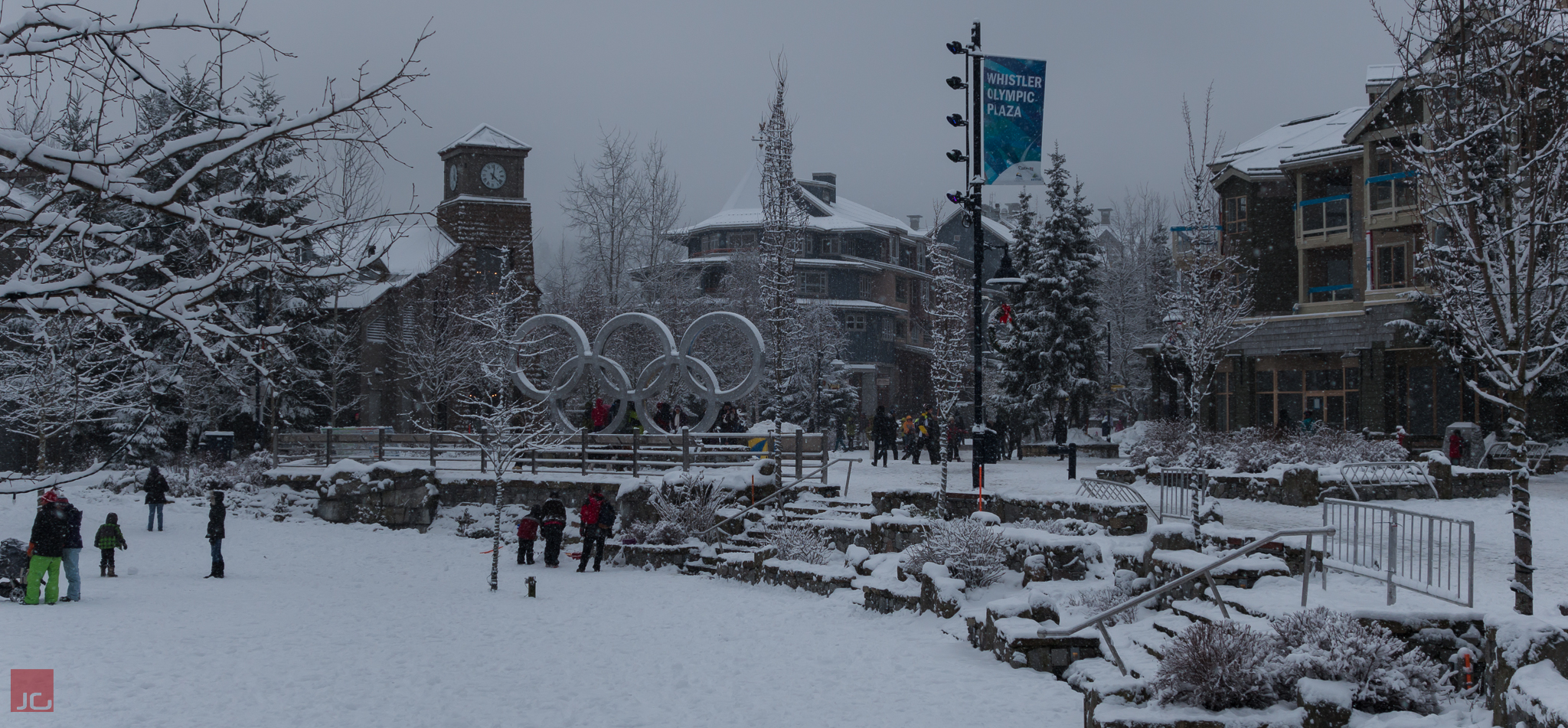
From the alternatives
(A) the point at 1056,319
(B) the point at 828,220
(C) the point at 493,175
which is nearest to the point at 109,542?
(A) the point at 1056,319

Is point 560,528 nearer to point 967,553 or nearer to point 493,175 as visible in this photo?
point 967,553

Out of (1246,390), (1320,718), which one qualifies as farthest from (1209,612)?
(1246,390)

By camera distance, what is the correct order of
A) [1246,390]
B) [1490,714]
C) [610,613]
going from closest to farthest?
[1490,714] < [610,613] < [1246,390]

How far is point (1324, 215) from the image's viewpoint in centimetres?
3331

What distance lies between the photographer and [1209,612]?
8977 millimetres

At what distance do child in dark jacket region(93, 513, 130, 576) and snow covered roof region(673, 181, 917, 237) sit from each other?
123 ft

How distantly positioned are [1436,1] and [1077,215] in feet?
102

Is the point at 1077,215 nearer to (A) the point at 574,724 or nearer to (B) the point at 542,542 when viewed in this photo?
(B) the point at 542,542

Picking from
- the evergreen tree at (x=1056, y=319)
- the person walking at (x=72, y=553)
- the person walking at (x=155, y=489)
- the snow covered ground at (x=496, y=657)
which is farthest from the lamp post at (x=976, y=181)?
the evergreen tree at (x=1056, y=319)

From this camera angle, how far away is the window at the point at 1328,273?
3384 centimetres

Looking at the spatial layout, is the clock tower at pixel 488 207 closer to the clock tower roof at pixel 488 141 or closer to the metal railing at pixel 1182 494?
the clock tower roof at pixel 488 141

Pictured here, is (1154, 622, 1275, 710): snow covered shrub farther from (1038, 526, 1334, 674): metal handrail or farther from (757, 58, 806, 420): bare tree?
(757, 58, 806, 420): bare tree

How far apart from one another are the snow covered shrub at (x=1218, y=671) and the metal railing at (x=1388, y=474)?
424 inches
